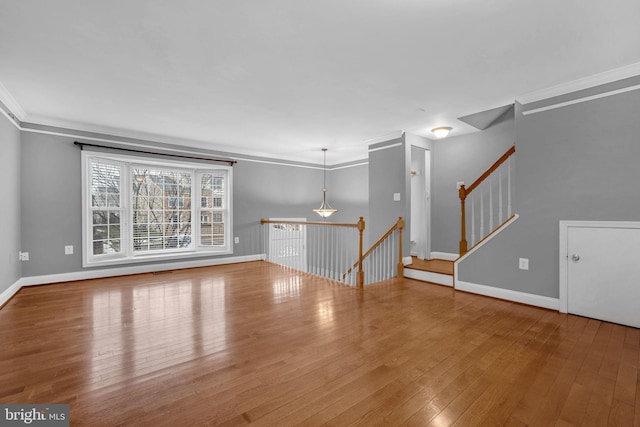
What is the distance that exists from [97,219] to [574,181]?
6601 mm

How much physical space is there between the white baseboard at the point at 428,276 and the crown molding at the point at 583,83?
2499mm

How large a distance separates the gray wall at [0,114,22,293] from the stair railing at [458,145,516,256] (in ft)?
19.3

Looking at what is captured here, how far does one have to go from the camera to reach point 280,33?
7.12ft

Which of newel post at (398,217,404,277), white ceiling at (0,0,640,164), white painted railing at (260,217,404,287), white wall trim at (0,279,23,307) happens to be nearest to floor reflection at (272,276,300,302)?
white painted railing at (260,217,404,287)

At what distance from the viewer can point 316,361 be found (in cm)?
212

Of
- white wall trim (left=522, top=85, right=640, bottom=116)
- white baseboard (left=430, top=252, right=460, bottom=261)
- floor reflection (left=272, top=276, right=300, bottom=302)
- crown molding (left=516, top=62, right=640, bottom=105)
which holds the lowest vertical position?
floor reflection (left=272, top=276, right=300, bottom=302)

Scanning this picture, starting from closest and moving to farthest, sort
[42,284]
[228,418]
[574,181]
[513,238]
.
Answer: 1. [228,418]
2. [574,181]
3. [513,238]
4. [42,284]

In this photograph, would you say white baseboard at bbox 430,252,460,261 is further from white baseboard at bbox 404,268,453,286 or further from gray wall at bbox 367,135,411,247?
white baseboard at bbox 404,268,453,286

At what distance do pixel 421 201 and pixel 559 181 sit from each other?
241cm

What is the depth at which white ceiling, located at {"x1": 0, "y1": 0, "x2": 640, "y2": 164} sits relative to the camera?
1.93m

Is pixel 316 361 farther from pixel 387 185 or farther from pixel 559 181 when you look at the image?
pixel 387 185

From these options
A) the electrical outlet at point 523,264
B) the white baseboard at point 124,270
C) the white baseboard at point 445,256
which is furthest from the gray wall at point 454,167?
the white baseboard at point 124,270

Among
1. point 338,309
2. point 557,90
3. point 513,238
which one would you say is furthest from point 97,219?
point 557,90

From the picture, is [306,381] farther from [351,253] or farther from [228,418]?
[351,253]
